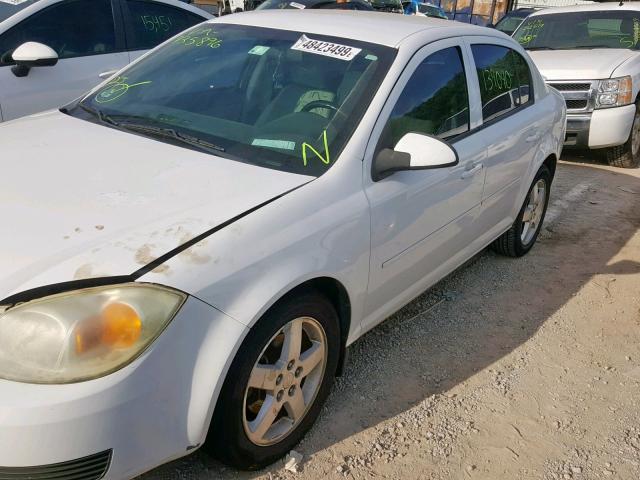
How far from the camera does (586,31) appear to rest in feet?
25.6

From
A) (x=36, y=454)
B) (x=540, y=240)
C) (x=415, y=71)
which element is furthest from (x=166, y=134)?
(x=540, y=240)

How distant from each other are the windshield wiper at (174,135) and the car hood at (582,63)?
557cm

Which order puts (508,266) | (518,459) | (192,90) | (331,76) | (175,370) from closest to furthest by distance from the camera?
(175,370), (518,459), (331,76), (192,90), (508,266)

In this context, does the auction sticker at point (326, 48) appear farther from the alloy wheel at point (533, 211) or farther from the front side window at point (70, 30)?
the front side window at point (70, 30)

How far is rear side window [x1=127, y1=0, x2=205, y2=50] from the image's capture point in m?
5.20

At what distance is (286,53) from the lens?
2.98 meters

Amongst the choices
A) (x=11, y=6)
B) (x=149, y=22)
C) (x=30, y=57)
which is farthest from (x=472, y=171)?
(x=11, y=6)

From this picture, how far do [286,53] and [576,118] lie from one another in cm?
504

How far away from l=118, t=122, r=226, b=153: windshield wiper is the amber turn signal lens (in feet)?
3.11

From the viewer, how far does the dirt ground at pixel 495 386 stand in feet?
8.39

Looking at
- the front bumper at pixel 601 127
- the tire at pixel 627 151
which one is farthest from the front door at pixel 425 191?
the tire at pixel 627 151

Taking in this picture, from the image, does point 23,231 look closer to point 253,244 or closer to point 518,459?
point 253,244

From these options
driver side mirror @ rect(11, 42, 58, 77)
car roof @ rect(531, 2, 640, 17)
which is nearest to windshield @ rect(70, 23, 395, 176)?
driver side mirror @ rect(11, 42, 58, 77)

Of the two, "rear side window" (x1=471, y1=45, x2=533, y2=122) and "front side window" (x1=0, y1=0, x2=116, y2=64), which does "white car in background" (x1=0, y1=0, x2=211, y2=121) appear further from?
"rear side window" (x1=471, y1=45, x2=533, y2=122)
